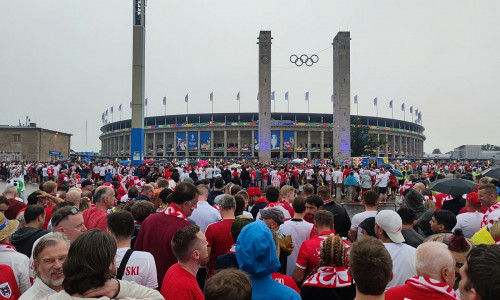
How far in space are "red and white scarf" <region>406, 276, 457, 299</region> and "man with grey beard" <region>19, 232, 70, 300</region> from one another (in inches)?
111

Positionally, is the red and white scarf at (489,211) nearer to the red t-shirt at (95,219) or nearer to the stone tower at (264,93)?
the red t-shirt at (95,219)

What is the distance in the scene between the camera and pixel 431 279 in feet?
9.06

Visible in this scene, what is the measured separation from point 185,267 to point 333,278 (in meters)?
1.41

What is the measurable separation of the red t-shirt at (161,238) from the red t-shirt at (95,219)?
3.86 ft

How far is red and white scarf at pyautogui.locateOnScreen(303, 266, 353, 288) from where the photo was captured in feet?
11.1

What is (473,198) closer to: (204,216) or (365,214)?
(365,214)

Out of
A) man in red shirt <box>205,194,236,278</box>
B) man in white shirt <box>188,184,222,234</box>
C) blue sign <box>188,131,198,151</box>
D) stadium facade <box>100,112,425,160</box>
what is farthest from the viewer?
blue sign <box>188,131,198,151</box>

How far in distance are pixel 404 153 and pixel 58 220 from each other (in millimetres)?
104704

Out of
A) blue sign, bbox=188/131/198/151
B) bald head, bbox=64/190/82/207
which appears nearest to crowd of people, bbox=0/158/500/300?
bald head, bbox=64/190/82/207

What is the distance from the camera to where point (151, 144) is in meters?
93.6

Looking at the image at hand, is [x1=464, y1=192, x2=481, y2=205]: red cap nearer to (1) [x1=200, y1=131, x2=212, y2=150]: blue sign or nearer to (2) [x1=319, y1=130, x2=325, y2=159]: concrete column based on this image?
(2) [x1=319, y1=130, x2=325, y2=159]: concrete column

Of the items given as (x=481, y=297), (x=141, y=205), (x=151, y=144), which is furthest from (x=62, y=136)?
(x=481, y=297)

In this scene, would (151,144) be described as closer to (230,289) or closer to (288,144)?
(288,144)

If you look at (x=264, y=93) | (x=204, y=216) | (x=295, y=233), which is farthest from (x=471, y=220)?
(x=264, y=93)
